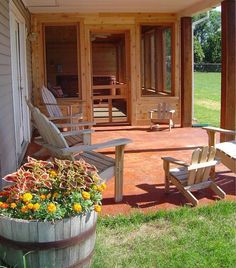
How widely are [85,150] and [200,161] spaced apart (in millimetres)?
1075

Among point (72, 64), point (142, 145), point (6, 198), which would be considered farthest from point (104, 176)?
point (72, 64)

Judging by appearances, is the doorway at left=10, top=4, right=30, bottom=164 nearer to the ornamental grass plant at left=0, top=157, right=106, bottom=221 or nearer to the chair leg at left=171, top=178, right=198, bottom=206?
the chair leg at left=171, top=178, right=198, bottom=206

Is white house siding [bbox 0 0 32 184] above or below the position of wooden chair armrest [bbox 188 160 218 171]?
above

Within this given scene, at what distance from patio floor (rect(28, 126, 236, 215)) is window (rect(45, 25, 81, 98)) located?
70.0 inches

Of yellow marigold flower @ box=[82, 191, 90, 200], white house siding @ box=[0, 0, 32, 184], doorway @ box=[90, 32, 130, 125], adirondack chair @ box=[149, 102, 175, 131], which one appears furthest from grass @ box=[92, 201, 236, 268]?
doorway @ box=[90, 32, 130, 125]

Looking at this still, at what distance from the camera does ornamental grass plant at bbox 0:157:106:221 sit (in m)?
2.19

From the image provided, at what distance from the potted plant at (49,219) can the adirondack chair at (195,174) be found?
161 cm

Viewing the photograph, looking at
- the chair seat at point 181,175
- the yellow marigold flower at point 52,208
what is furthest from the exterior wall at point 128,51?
the yellow marigold flower at point 52,208

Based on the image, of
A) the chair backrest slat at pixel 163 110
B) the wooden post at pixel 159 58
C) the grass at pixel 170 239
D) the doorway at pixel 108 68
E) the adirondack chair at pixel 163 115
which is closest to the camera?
the grass at pixel 170 239

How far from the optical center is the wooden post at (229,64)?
599 centimetres

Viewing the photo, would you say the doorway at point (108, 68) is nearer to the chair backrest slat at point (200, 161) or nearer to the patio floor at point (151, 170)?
the patio floor at point (151, 170)

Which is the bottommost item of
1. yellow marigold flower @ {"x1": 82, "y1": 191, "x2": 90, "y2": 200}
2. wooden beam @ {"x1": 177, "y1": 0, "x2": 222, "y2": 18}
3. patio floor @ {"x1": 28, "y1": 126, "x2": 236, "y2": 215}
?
patio floor @ {"x1": 28, "y1": 126, "x2": 236, "y2": 215}

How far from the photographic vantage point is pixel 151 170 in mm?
5164

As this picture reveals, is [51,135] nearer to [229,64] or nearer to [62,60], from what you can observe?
[229,64]
